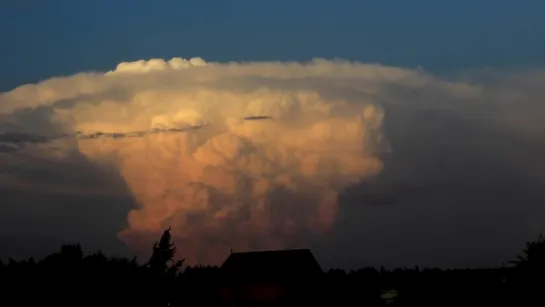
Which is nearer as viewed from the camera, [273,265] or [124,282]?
[124,282]

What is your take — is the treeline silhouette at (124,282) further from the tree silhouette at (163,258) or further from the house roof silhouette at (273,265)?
the house roof silhouette at (273,265)

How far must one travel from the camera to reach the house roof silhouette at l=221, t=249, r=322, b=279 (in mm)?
100562

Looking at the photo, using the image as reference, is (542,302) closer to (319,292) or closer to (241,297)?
(319,292)

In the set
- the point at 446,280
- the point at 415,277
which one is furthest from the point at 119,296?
the point at 415,277

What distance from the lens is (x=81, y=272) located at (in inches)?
1258

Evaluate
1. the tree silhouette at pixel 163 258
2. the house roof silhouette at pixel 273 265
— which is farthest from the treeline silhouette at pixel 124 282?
the house roof silhouette at pixel 273 265

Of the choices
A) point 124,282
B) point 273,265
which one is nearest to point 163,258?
point 124,282

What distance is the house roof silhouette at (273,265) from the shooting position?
101m

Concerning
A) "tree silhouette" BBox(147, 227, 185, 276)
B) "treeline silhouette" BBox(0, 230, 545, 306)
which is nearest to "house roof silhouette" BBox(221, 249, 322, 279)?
"treeline silhouette" BBox(0, 230, 545, 306)

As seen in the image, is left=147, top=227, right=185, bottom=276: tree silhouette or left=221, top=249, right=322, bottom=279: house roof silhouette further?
left=221, top=249, right=322, bottom=279: house roof silhouette

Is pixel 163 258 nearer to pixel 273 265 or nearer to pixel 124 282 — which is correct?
pixel 124 282

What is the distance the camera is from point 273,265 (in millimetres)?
102000

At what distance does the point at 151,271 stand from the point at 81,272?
3.56 metres

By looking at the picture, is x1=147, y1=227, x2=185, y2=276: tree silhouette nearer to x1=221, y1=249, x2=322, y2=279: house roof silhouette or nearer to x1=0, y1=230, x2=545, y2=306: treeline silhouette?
x1=0, y1=230, x2=545, y2=306: treeline silhouette
